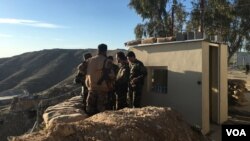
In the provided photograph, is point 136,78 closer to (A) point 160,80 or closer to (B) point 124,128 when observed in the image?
(A) point 160,80

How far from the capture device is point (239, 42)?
19.6 m

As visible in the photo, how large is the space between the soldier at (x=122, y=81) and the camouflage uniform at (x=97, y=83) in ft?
2.44

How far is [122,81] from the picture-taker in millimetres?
7809

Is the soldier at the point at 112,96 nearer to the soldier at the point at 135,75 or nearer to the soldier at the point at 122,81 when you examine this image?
the soldier at the point at 122,81

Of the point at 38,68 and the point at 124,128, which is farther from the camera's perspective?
the point at 38,68

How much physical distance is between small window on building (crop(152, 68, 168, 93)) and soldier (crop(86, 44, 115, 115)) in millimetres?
2202

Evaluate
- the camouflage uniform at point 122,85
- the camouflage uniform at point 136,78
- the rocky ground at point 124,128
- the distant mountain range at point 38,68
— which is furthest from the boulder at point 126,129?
the distant mountain range at point 38,68

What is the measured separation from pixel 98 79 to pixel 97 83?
85mm

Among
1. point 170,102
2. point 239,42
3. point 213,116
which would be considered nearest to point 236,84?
point 213,116

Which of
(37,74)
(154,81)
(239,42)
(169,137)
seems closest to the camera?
(169,137)

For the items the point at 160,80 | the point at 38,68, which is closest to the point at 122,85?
the point at 160,80

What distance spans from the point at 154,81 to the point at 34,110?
6.61m

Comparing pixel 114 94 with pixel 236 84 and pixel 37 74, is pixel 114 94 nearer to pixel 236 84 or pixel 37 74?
pixel 236 84

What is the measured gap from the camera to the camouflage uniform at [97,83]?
274 inches
